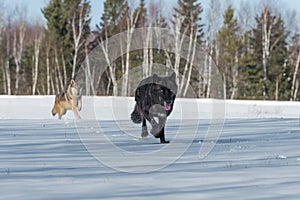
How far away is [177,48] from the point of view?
117 feet

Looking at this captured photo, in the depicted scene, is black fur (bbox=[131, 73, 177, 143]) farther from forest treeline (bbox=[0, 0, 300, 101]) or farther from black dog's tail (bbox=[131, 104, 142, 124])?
forest treeline (bbox=[0, 0, 300, 101])

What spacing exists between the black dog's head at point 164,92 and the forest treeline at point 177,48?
25.5m

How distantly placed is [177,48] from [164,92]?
28751 millimetres

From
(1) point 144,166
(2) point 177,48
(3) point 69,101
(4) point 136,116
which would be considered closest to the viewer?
(1) point 144,166

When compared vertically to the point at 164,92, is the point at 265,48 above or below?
above

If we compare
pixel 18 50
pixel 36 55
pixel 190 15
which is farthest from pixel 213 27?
pixel 18 50

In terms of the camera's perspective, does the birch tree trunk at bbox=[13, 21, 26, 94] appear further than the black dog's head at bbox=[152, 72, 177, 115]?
Yes

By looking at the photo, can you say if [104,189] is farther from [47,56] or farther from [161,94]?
[47,56]

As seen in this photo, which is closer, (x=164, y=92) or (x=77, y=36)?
(x=164, y=92)

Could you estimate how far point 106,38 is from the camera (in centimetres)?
3922

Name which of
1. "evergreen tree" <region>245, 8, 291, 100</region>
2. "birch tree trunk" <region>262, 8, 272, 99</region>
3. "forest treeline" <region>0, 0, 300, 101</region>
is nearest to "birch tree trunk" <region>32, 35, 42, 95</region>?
"forest treeline" <region>0, 0, 300, 101</region>

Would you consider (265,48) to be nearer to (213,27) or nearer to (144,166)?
(213,27)

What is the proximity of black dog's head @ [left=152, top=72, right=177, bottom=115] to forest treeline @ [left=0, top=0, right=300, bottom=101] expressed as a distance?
83.8 feet

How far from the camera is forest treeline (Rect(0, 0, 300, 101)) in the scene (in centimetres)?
3569
